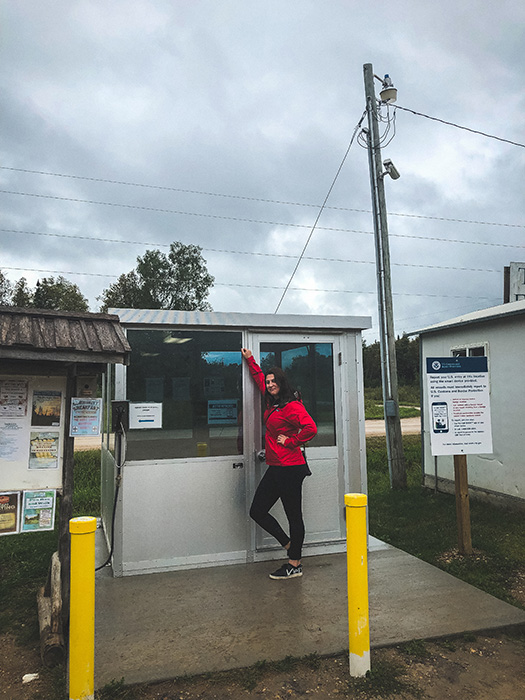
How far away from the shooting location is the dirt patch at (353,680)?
3.04 meters

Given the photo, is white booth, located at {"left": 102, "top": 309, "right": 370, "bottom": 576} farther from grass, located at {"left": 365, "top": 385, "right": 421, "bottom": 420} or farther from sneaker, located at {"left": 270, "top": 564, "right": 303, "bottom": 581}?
grass, located at {"left": 365, "top": 385, "right": 421, "bottom": 420}

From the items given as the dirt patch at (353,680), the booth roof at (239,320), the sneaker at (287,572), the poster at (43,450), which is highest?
the booth roof at (239,320)

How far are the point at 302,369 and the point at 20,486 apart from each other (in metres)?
3.04

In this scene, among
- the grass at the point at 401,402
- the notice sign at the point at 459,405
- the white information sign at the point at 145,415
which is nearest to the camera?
A: the white information sign at the point at 145,415

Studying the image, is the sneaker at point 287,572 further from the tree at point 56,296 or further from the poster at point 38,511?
the tree at point 56,296

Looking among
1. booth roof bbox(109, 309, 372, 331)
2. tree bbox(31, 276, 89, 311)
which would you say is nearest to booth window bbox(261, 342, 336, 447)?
booth roof bbox(109, 309, 372, 331)

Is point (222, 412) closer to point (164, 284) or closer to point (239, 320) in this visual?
point (239, 320)

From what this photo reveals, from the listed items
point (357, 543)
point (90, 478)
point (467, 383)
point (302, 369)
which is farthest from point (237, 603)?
point (90, 478)

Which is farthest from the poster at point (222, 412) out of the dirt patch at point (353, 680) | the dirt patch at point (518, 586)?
the dirt patch at point (518, 586)

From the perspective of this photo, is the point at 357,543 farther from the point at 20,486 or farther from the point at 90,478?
the point at 90,478

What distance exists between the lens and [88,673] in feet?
9.23

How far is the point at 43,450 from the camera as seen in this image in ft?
11.9

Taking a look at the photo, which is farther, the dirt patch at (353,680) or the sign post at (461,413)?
the sign post at (461,413)

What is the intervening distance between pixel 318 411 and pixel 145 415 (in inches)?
72.8
